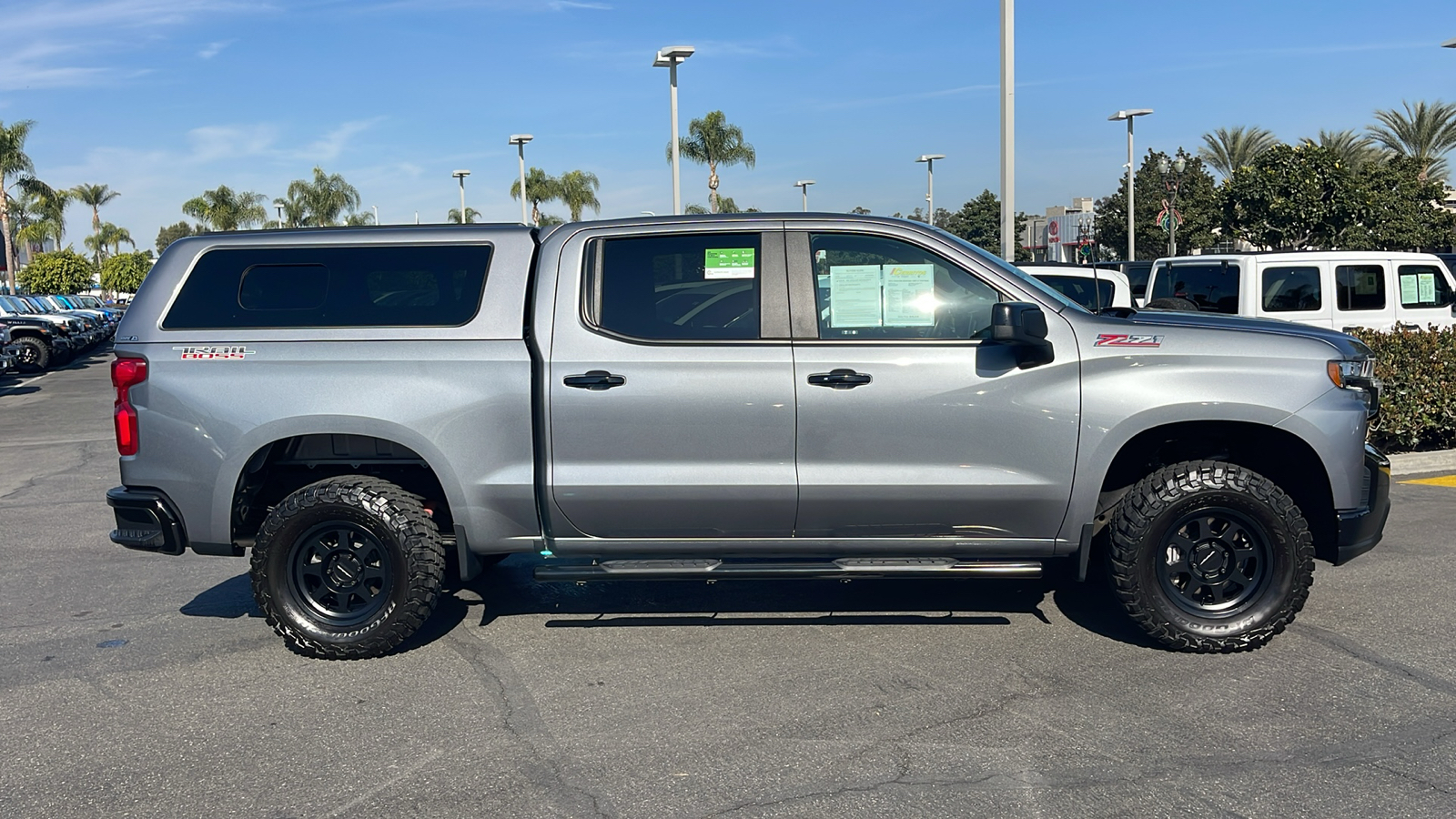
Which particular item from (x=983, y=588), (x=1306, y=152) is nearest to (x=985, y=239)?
(x=1306, y=152)

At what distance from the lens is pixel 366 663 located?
5320mm

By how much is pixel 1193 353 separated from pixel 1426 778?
188 centimetres

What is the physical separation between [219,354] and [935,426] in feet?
10.3


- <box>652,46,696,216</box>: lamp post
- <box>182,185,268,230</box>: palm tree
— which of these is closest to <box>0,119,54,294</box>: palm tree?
<box>182,185,268,230</box>: palm tree

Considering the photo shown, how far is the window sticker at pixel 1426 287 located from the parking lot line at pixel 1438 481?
15.7 feet

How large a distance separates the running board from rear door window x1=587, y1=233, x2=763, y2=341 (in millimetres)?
999

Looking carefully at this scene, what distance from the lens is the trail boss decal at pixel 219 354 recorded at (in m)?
5.21

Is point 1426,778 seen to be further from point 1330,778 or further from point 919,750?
point 919,750

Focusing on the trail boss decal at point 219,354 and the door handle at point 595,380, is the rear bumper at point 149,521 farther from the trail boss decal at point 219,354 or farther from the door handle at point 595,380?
the door handle at point 595,380

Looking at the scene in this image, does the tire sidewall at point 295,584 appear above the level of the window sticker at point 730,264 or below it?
below

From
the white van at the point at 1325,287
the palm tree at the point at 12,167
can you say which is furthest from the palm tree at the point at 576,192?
the white van at the point at 1325,287

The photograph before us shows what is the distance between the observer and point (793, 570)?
512 cm

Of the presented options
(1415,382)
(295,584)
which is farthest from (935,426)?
(1415,382)

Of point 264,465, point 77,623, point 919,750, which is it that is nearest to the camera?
point 919,750
